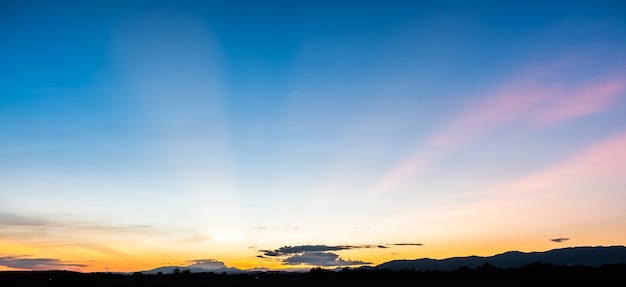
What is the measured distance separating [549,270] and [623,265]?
2560cm

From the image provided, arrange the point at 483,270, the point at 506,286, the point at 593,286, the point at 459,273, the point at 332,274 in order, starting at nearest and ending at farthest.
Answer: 1. the point at 593,286
2. the point at 506,286
3. the point at 459,273
4. the point at 483,270
5. the point at 332,274

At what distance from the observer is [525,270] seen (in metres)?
181

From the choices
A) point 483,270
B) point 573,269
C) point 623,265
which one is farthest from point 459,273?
point 623,265

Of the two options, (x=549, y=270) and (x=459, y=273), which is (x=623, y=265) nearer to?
(x=549, y=270)

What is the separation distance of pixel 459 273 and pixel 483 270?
1896 centimetres

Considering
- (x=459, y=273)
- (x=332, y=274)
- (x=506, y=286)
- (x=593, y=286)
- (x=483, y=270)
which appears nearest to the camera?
(x=593, y=286)

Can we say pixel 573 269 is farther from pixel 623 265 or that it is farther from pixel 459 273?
pixel 459 273

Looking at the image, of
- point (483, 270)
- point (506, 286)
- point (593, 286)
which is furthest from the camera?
point (483, 270)

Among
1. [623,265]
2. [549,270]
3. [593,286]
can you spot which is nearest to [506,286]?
[593,286]

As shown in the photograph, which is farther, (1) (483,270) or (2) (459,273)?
(1) (483,270)

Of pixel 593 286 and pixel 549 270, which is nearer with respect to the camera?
pixel 593 286

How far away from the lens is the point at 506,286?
79.8m

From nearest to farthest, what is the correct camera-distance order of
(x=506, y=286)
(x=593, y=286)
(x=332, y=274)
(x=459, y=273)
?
(x=593, y=286) < (x=506, y=286) < (x=459, y=273) < (x=332, y=274)

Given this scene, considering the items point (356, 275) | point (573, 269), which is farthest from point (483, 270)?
point (356, 275)
